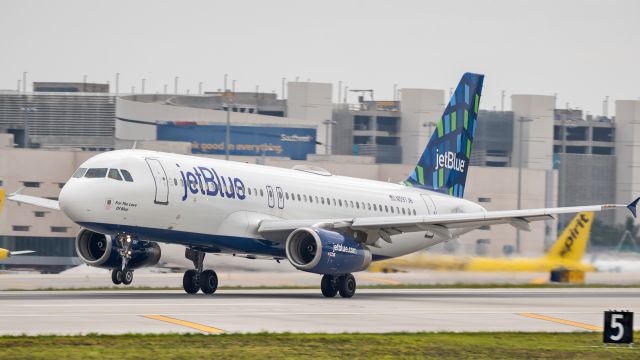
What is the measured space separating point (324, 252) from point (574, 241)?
19.6 metres

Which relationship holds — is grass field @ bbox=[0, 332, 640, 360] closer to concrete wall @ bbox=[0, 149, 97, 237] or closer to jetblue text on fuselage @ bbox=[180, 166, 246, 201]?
jetblue text on fuselage @ bbox=[180, 166, 246, 201]

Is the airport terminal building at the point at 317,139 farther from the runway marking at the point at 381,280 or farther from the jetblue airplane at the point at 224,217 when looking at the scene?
the jetblue airplane at the point at 224,217

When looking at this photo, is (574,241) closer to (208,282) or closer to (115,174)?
(208,282)

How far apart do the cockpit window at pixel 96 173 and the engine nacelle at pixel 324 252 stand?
654cm

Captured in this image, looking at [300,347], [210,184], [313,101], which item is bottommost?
[300,347]

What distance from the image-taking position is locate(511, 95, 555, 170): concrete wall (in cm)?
13512

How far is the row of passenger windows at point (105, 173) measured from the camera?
38.4 metres

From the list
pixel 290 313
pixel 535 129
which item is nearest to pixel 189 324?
pixel 290 313

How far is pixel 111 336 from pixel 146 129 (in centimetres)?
10355

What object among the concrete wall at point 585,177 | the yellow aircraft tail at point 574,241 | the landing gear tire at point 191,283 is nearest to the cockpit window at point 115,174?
the landing gear tire at point 191,283

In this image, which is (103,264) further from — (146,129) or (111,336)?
(146,129)

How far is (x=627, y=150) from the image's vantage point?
142 m

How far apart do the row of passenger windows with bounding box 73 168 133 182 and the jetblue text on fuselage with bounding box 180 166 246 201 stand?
217 centimetres

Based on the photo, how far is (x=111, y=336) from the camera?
967 inches
